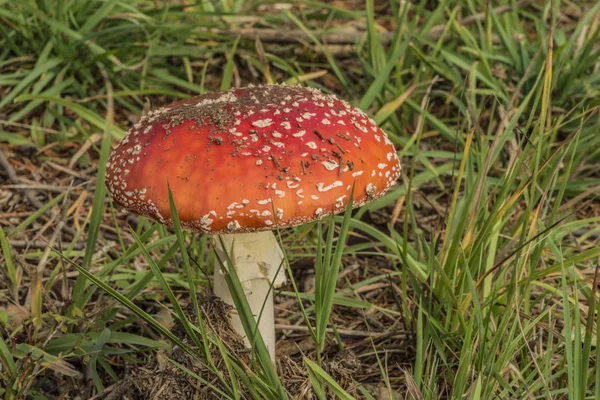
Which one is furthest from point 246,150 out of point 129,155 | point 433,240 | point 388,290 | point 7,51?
point 7,51

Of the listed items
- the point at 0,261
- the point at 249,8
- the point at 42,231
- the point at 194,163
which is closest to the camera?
the point at 194,163

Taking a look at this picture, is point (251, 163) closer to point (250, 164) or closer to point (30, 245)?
point (250, 164)

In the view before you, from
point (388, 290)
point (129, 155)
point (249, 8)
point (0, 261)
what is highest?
point (129, 155)

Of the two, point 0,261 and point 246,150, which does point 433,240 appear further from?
point 0,261

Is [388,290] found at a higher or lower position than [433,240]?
lower

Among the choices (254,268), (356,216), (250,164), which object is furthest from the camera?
(356,216)

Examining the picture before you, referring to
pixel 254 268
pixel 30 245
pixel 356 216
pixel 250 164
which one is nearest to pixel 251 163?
pixel 250 164
